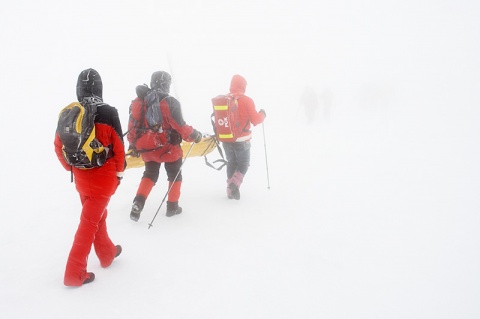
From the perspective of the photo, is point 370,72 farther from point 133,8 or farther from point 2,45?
point 2,45

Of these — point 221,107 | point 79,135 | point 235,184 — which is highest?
point 79,135

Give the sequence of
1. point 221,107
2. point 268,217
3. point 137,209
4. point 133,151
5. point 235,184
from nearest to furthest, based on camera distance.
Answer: point 137,209, point 133,151, point 268,217, point 221,107, point 235,184

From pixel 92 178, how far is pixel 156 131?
1.40 m

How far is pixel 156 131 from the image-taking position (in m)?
4.10

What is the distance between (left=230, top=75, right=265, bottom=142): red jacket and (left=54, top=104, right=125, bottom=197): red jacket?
8.50ft

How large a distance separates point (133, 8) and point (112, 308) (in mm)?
34211

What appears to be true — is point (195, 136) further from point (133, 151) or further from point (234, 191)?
point (234, 191)

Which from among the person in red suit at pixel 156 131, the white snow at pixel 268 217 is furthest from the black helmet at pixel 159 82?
the white snow at pixel 268 217

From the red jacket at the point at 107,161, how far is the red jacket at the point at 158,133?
117 cm

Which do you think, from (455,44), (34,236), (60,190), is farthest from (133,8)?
(455,44)

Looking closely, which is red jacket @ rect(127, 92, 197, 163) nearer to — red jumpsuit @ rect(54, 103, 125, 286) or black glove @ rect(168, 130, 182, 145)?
black glove @ rect(168, 130, 182, 145)

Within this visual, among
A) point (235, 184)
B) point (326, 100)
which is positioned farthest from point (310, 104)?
point (235, 184)

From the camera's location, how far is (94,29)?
74.2 ft

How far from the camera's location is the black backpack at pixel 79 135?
257 cm
